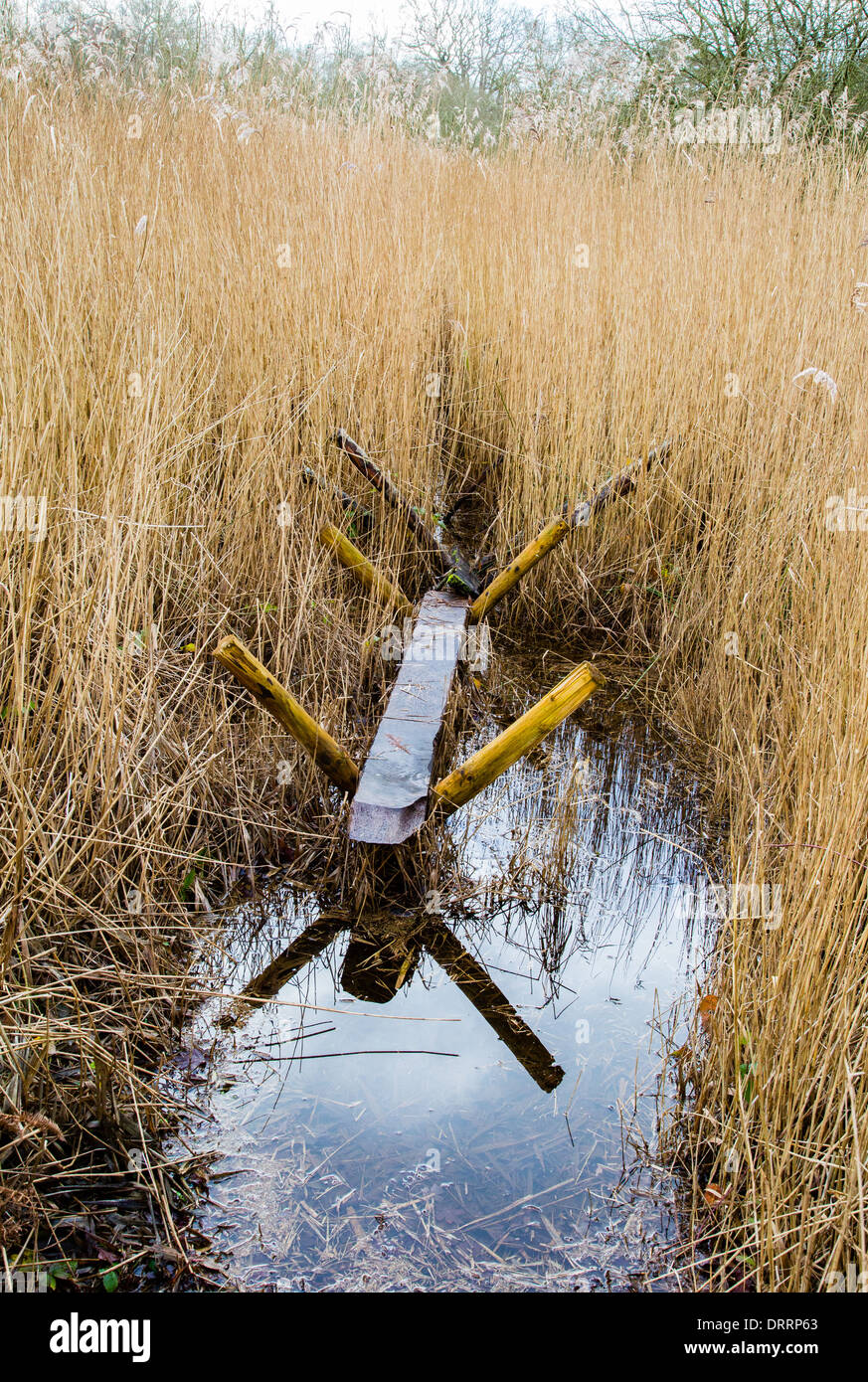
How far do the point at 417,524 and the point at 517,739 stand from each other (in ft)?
4.92

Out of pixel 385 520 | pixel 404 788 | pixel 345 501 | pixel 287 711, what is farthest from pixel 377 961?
pixel 345 501

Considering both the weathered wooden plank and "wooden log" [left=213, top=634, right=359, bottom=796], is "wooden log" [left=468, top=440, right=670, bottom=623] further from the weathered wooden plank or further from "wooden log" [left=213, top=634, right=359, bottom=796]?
"wooden log" [left=213, top=634, right=359, bottom=796]

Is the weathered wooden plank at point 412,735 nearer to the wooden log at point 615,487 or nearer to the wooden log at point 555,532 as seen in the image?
the wooden log at point 555,532

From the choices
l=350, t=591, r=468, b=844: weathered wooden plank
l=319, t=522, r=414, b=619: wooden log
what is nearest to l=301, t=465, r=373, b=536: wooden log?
l=319, t=522, r=414, b=619: wooden log

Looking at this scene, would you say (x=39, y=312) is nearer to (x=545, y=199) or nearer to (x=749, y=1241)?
(x=749, y=1241)

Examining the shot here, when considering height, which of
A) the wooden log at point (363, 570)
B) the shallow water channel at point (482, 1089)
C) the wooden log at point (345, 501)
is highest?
the wooden log at point (345, 501)

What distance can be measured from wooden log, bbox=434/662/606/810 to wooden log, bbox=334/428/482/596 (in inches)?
54.0

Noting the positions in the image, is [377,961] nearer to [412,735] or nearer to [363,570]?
[412,735]

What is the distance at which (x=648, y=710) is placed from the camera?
10.9ft

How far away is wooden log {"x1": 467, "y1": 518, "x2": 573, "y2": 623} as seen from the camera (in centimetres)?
334

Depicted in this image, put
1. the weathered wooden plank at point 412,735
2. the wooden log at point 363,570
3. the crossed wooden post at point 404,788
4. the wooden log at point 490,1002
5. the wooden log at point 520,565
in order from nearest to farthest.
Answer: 1. the wooden log at point 490,1002
2. the crossed wooden post at point 404,788
3. the weathered wooden plank at point 412,735
4. the wooden log at point 363,570
5. the wooden log at point 520,565

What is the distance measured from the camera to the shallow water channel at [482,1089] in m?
1.49

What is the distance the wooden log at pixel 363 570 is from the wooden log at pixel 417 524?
273mm

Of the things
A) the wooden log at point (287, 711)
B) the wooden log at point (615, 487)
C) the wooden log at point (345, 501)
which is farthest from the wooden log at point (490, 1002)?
the wooden log at point (615, 487)
